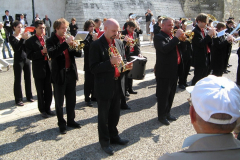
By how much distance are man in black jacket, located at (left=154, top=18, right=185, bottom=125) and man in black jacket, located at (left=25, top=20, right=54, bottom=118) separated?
7.86 ft

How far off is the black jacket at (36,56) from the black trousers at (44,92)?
4.7 inches

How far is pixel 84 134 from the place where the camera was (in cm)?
457

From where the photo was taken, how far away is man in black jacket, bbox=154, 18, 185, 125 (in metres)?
4.77

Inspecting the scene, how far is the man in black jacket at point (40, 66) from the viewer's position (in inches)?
203

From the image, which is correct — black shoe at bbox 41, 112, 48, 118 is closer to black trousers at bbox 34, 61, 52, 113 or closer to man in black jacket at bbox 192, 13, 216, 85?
black trousers at bbox 34, 61, 52, 113

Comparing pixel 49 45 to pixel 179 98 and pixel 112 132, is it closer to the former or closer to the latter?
pixel 112 132

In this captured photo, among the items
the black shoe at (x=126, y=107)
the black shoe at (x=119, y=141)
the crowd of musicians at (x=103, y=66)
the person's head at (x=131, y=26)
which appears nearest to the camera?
the crowd of musicians at (x=103, y=66)

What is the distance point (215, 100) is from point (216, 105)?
3cm

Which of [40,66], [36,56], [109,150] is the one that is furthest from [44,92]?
[109,150]

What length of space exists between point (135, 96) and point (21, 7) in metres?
18.3

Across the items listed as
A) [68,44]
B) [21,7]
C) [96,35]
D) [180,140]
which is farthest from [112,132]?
[21,7]

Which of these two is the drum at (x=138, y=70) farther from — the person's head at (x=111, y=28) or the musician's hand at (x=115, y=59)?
the musician's hand at (x=115, y=59)

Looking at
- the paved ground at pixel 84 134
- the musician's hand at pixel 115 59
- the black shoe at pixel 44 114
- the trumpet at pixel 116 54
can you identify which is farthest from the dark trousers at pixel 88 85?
the musician's hand at pixel 115 59

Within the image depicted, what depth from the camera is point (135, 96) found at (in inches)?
273
